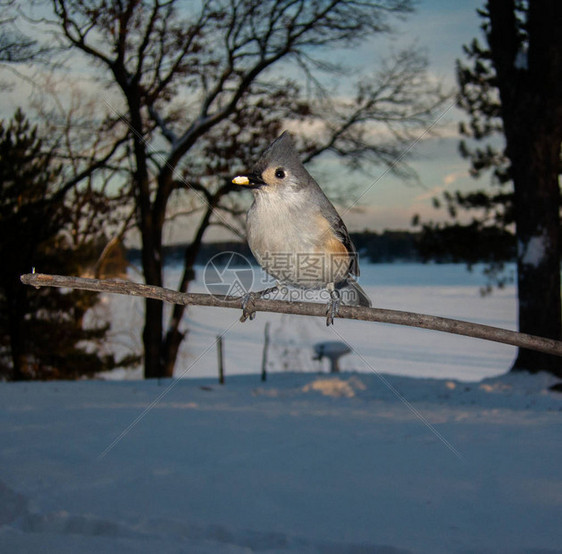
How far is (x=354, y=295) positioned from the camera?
3.80m

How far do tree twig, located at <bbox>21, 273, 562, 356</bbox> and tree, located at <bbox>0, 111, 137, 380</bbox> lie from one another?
12.7 meters

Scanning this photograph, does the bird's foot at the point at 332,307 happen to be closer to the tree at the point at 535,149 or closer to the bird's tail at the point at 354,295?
the bird's tail at the point at 354,295

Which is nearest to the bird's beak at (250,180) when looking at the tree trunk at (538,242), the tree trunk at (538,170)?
the tree trunk at (538,242)

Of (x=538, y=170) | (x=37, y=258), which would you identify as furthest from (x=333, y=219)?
(x=37, y=258)

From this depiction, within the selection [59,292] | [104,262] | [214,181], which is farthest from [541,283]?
[59,292]

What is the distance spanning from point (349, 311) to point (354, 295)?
524 millimetres

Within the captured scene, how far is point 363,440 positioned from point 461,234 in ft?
30.9

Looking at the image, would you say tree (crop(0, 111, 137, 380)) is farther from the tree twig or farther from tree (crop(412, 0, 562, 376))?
the tree twig

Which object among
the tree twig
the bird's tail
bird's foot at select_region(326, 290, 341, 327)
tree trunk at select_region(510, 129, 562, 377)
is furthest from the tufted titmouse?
tree trunk at select_region(510, 129, 562, 377)

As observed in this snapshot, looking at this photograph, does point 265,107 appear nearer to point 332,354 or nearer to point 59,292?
point 332,354

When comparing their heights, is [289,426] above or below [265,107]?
below

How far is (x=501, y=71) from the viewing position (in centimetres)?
1139

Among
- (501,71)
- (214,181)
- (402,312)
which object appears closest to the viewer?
(402,312)

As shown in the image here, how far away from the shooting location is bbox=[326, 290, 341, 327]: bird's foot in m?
3.25
